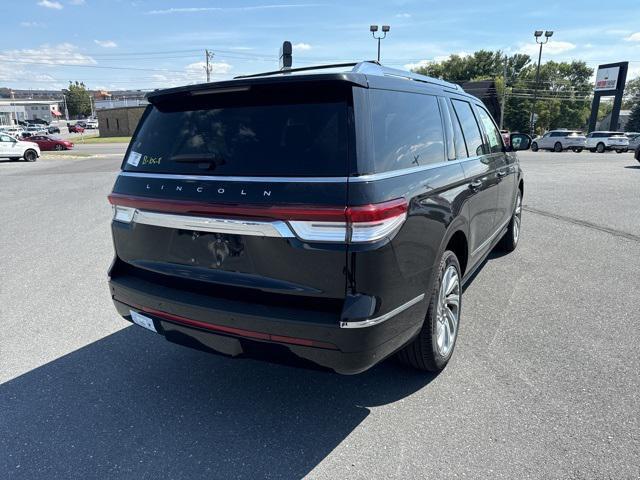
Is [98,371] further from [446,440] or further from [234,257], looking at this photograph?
[446,440]

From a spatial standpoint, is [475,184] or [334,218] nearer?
[334,218]

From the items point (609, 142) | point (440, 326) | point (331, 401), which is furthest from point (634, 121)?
point (331, 401)

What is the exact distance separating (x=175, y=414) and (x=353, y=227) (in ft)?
5.52

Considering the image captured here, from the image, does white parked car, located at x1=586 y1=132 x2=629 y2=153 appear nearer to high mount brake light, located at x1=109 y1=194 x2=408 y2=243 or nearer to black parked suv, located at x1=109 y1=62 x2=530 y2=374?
black parked suv, located at x1=109 y1=62 x2=530 y2=374

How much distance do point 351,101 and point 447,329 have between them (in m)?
1.83

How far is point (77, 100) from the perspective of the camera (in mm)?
138750

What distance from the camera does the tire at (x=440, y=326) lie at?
9.80 feet

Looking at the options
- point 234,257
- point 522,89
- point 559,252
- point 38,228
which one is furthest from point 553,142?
point 522,89

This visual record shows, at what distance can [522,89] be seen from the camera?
8550 centimetres

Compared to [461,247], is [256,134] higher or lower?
higher

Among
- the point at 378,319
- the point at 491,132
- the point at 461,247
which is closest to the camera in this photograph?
the point at 378,319

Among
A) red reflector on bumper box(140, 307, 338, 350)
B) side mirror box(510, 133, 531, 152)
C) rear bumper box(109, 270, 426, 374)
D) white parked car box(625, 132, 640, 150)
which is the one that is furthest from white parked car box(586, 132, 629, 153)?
red reflector on bumper box(140, 307, 338, 350)

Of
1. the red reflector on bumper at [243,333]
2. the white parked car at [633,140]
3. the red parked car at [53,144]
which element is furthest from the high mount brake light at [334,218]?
the red parked car at [53,144]

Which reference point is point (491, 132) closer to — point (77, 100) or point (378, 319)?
point (378, 319)
